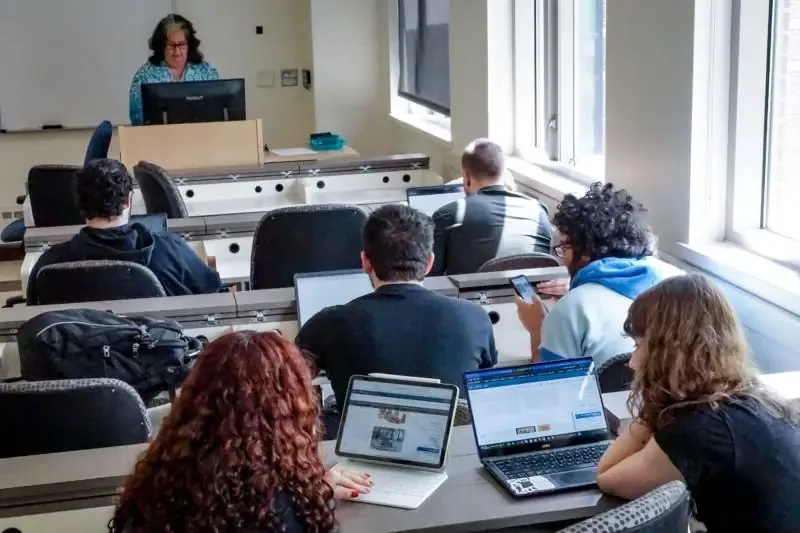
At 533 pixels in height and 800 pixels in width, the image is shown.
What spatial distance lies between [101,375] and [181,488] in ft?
3.92

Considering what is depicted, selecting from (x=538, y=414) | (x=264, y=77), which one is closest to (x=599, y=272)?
(x=538, y=414)

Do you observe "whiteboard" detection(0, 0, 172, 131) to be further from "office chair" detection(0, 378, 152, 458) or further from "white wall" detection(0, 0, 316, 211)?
"office chair" detection(0, 378, 152, 458)

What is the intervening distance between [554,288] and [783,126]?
3.22 ft

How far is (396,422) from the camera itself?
1839 millimetres

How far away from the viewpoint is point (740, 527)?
1728mm

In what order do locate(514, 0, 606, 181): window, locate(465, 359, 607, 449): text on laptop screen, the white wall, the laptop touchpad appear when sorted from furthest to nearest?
the white wall < locate(514, 0, 606, 181): window < locate(465, 359, 607, 449): text on laptop screen < the laptop touchpad

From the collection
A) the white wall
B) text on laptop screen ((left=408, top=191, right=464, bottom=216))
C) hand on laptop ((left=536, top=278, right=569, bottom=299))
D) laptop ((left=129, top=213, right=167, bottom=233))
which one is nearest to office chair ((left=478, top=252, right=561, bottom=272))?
hand on laptop ((left=536, top=278, right=569, bottom=299))

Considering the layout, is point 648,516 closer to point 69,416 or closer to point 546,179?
point 69,416

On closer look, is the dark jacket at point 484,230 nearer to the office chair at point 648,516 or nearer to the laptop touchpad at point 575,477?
the laptop touchpad at point 575,477

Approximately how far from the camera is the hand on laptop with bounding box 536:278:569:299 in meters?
3.12

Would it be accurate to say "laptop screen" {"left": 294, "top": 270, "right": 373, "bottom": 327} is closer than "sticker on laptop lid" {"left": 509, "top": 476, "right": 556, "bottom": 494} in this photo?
No

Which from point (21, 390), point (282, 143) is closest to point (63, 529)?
point (21, 390)

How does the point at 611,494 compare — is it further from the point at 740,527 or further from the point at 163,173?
the point at 163,173

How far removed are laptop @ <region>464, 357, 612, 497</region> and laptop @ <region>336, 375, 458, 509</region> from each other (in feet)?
0.27
